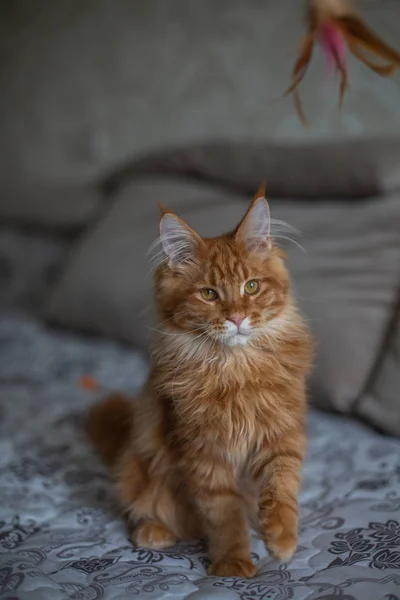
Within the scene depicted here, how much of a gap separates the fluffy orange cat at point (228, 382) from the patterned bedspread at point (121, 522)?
0.25ft

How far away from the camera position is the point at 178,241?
118 centimetres

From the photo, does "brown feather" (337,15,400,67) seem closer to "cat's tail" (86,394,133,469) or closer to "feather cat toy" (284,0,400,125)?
"feather cat toy" (284,0,400,125)

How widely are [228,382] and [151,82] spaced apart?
1.86 metres

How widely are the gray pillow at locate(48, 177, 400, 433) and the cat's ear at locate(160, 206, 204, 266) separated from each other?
12.1 inches

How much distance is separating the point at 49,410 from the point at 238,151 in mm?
1036

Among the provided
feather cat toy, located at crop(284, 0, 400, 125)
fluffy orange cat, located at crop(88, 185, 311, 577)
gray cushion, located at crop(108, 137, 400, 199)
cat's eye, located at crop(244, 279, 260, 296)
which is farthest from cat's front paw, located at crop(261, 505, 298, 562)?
gray cushion, located at crop(108, 137, 400, 199)

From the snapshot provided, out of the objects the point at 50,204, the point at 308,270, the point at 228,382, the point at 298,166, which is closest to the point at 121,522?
the point at 228,382

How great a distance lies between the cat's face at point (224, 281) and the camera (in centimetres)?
113

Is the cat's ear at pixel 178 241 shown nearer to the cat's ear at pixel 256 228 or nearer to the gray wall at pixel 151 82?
the cat's ear at pixel 256 228

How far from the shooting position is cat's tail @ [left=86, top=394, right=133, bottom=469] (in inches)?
58.9

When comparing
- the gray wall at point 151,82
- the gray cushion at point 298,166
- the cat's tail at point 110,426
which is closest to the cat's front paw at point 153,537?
the cat's tail at point 110,426

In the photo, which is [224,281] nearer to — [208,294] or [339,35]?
[208,294]

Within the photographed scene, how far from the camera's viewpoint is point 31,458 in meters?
1.55

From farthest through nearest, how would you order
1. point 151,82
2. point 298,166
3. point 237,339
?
point 151,82
point 298,166
point 237,339
